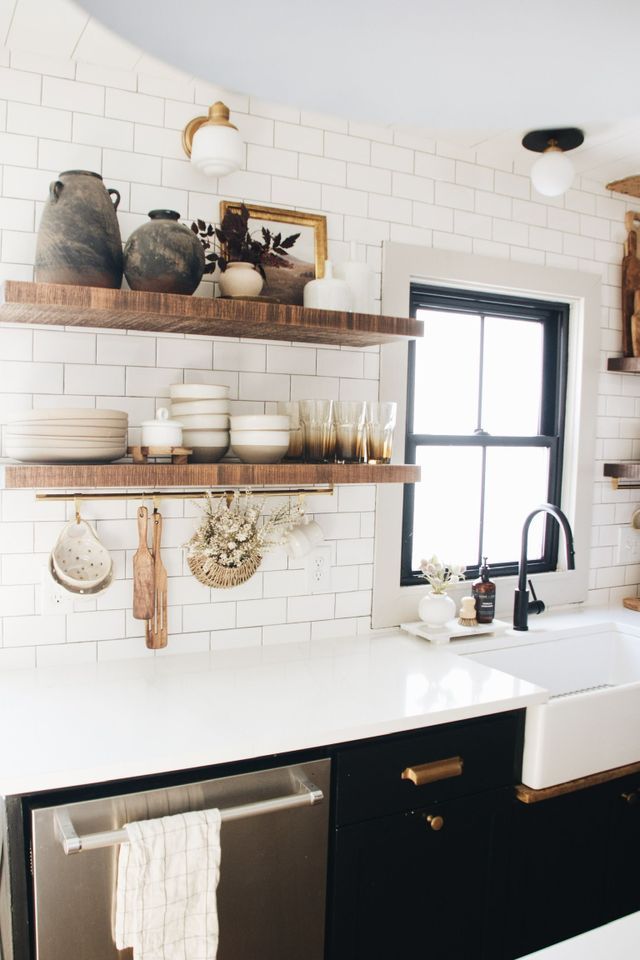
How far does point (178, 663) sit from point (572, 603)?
1.68 meters

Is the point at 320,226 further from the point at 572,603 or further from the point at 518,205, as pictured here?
the point at 572,603

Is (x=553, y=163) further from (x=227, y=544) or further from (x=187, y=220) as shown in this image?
(x=227, y=544)

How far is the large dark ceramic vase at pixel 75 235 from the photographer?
178 centimetres

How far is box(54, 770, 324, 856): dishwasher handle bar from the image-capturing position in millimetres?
1442

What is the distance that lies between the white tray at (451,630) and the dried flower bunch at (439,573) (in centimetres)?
13

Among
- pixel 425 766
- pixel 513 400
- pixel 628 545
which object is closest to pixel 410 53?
pixel 425 766

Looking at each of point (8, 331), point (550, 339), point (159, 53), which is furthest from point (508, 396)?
point (159, 53)

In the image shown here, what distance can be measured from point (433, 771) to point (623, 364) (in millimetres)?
1913

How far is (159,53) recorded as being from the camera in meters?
0.41

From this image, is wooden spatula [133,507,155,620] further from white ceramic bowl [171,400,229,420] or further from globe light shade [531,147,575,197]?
globe light shade [531,147,575,197]

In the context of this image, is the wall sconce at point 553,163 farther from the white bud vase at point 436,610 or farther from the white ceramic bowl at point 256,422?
the white bud vase at point 436,610

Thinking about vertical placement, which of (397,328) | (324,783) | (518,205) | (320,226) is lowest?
(324,783)

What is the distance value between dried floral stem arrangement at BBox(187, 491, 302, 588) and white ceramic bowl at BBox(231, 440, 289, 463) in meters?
0.19

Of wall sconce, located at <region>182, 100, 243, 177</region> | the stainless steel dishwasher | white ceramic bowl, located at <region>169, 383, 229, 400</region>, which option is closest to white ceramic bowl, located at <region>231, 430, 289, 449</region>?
white ceramic bowl, located at <region>169, 383, 229, 400</region>
